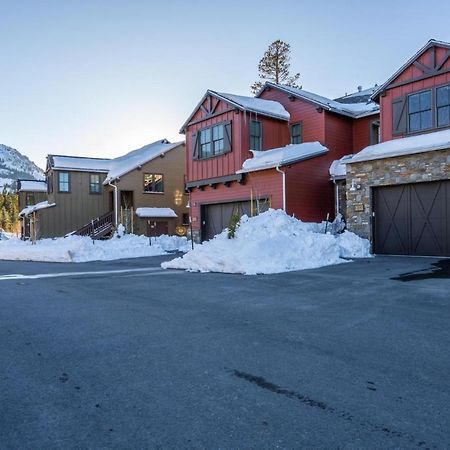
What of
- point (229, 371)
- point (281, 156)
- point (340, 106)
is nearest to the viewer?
point (229, 371)

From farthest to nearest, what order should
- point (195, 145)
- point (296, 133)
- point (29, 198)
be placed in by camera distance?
point (29, 198) < point (195, 145) < point (296, 133)

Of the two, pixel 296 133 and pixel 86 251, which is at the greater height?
pixel 296 133

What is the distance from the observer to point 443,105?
1355cm

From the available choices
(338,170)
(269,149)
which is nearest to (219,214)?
(269,149)

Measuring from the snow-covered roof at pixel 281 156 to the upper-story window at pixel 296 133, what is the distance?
1163mm

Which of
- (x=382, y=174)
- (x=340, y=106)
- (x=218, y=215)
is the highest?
(x=340, y=106)

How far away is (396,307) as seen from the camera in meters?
5.70

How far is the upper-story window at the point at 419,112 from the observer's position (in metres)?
13.9

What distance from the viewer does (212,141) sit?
19531 mm

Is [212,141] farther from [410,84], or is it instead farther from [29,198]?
[29,198]

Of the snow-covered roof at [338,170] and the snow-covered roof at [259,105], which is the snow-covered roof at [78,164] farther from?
the snow-covered roof at [338,170]

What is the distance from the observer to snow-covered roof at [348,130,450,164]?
40.5 feet

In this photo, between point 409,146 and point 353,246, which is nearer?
point 409,146

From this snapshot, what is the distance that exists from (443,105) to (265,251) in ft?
26.9
